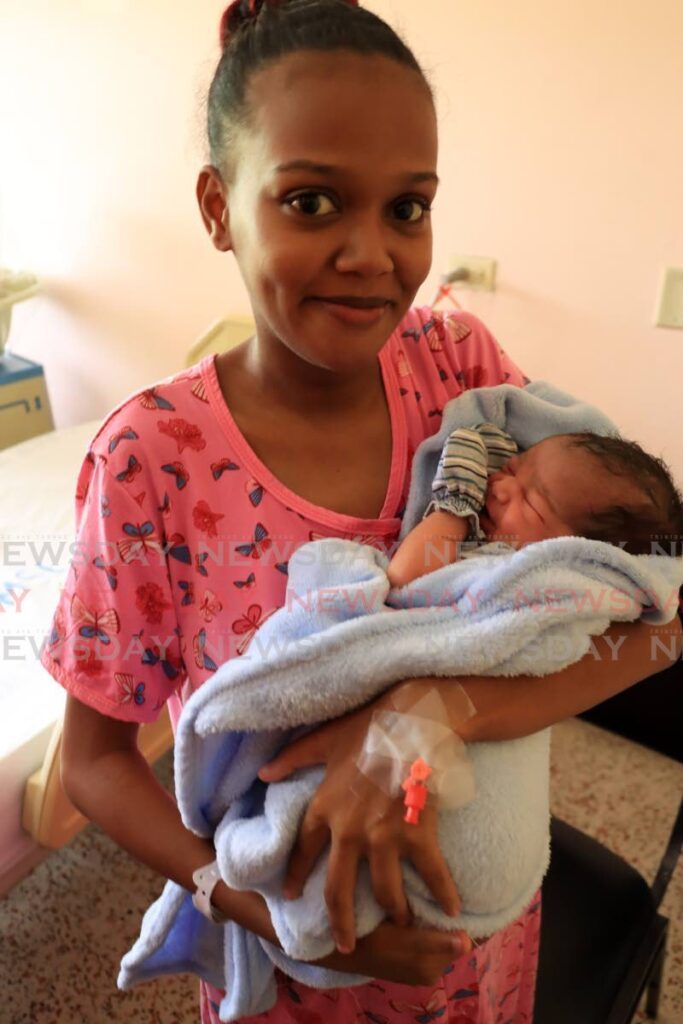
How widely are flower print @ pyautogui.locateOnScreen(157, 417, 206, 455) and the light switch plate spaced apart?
1.41m

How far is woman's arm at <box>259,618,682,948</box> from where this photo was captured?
0.60 m

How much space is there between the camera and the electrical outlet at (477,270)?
198 cm

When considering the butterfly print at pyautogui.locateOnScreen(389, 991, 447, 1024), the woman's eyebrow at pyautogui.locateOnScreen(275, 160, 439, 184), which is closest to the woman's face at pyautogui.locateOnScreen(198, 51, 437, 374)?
the woman's eyebrow at pyautogui.locateOnScreen(275, 160, 439, 184)

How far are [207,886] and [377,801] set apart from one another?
0.21m

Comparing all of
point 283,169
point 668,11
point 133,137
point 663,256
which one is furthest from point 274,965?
point 133,137

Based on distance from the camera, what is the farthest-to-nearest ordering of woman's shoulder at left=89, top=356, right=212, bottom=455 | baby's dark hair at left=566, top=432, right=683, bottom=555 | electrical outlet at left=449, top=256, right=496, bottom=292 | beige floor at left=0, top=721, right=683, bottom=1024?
electrical outlet at left=449, top=256, right=496, bottom=292
beige floor at left=0, top=721, right=683, bottom=1024
baby's dark hair at left=566, top=432, right=683, bottom=555
woman's shoulder at left=89, top=356, right=212, bottom=455

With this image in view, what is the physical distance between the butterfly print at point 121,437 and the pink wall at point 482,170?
77 cm

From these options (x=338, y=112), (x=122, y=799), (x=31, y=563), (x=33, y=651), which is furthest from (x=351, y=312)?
(x=31, y=563)

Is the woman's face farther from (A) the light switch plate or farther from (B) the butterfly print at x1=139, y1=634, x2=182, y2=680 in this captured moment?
(A) the light switch plate

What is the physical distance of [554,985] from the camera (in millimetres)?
1078

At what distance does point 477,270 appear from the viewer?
1.99 metres

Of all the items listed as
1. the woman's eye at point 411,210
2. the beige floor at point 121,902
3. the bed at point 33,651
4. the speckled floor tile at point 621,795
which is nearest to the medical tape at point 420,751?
the woman's eye at point 411,210

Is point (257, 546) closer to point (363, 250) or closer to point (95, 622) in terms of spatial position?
point (95, 622)

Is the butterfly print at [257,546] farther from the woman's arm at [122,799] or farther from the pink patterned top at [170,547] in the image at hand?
the woman's arm at [122,799]
